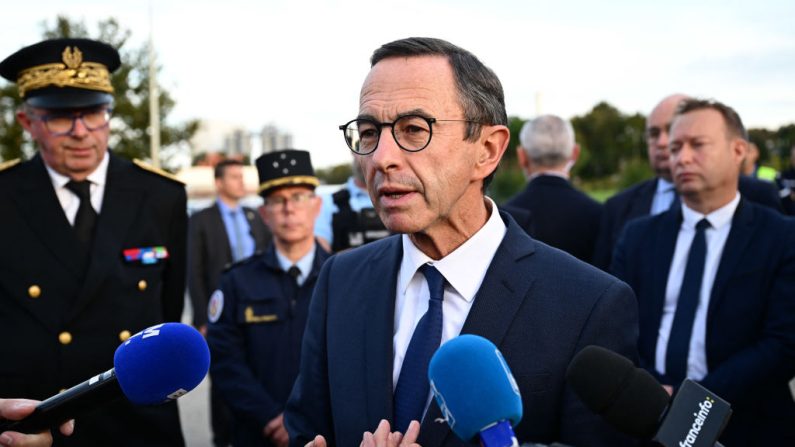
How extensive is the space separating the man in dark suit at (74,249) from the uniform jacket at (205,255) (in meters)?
4.31

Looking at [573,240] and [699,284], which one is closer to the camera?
[699,284]

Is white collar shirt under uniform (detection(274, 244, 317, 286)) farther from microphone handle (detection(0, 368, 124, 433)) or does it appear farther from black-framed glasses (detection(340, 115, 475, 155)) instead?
microphone handle (detection(0, 368, 124, 433))

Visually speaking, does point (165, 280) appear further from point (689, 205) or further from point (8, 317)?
point (689, 205)

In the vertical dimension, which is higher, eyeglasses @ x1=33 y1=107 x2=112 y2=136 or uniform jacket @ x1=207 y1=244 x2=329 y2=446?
eyeglasses @ x1=33 y1=107 x2=112 y2=136

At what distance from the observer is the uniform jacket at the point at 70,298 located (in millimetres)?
3295

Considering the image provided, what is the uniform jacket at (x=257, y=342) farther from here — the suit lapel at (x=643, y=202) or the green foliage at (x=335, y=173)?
the green foliage at (x=335, y=173)

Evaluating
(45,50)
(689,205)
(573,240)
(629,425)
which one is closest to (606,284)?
(629,425)

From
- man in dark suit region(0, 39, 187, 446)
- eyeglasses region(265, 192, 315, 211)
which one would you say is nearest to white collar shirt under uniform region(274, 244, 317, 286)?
eyeglasses region(265, 192, 315, 211)

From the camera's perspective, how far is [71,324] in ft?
11.0

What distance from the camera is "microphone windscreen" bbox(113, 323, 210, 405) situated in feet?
6.61

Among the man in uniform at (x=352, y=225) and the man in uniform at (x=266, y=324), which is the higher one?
the man in uniform at (x=352, y=225)

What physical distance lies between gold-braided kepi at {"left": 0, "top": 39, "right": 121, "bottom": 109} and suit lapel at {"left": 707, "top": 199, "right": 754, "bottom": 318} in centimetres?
310

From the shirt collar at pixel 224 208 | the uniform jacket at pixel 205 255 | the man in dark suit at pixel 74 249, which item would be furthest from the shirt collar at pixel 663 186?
the shirt collar at pixel 224 208

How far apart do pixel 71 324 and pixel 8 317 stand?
255 millimetres
